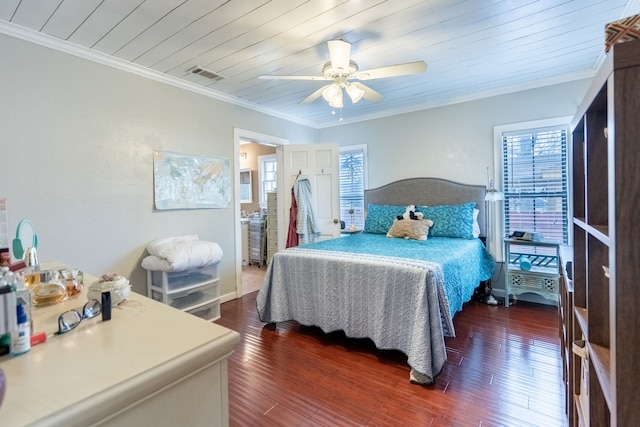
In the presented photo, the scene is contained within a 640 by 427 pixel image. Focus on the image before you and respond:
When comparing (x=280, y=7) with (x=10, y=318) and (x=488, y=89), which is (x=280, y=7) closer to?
(x=10, y=318)

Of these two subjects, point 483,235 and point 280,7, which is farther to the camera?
point 483,235

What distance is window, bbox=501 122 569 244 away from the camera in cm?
333

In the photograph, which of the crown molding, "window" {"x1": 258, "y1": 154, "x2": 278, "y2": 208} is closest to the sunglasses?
the crown molding

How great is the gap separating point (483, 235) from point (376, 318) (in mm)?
2190

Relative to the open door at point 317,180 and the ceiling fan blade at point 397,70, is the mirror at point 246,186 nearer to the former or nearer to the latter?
the open door at point 317,180

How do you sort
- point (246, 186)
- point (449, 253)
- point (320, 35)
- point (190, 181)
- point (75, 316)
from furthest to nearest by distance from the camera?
1. point (246, 186)
2. point (190, 181)
3. point (449, 253)
4. point (320, 35)
5. point (75, 316)

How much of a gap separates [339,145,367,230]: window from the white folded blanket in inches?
93.5

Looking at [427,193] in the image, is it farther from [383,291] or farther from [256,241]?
[256,241]

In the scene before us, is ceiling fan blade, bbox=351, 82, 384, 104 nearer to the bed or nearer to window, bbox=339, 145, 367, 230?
the bed

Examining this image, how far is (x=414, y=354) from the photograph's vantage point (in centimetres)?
201

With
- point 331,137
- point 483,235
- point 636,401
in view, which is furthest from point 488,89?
point 636,401

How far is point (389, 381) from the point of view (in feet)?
6.66

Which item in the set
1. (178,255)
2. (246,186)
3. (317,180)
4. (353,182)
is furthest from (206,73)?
(246,186)

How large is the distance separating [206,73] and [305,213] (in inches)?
79.2
